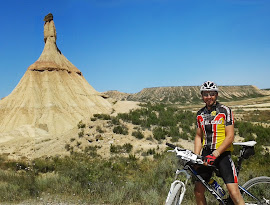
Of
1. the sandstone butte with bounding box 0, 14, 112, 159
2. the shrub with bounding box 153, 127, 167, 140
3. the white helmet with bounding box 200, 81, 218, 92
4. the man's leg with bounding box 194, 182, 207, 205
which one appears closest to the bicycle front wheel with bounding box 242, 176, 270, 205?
the man's leg with bounding box 194, 182, 207, 205

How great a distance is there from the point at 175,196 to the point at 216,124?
121 cm

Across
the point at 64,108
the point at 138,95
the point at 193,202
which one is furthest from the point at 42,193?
the point at 138,95

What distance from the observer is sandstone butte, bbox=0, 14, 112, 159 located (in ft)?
96.5

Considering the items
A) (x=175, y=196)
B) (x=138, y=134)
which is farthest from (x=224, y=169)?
(x=138, y=134)

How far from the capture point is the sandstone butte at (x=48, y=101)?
2942 centimetres

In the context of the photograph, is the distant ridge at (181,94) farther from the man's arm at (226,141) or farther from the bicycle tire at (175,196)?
the bicycle tire at (175,196)

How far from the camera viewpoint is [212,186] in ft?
11.4

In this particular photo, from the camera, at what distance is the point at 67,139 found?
1916cm

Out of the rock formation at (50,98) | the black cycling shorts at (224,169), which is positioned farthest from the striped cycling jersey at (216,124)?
the rock formation at (50,98)

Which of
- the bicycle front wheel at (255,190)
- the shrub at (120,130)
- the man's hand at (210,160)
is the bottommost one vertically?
the shrub at (120,130)

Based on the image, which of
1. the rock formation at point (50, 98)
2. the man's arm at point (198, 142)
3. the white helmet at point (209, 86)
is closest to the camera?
the white helmet at point (209, 86)

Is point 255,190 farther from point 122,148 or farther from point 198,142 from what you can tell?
point 122,148

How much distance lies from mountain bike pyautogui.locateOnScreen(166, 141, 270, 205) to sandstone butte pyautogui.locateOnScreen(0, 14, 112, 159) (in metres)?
26.4

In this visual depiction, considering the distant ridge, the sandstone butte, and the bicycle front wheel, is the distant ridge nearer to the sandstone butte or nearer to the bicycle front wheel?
the sandstone butte
